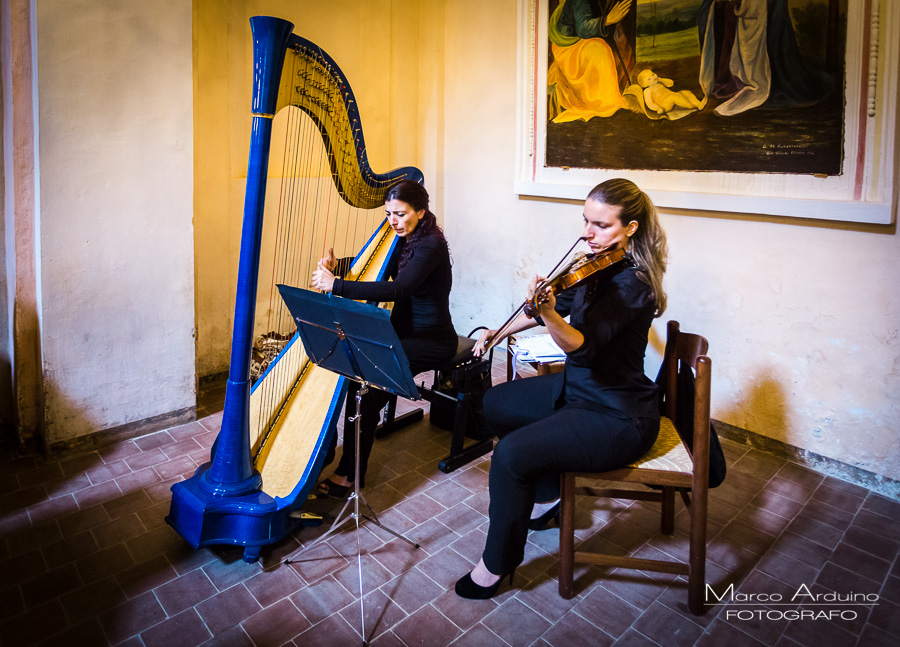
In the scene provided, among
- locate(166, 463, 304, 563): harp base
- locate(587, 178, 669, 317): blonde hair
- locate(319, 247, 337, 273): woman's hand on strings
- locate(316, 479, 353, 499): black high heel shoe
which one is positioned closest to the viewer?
locate(587, 178, 669, 317): blonde hair

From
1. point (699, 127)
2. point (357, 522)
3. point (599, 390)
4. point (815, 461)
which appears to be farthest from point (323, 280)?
point (815, 461)

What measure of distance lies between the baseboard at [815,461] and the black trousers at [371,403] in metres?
1.75

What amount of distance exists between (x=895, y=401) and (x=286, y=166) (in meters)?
4.07

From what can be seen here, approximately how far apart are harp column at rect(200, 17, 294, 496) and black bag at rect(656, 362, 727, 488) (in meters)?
1.57

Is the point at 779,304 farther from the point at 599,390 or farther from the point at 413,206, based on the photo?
the point at 413,206

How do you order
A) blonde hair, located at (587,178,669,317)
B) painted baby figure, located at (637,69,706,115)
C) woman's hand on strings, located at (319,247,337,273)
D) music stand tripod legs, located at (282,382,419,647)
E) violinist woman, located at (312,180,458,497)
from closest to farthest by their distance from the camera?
blonde hair, located at (587,178,669,317), music stand tripod legs, located at (282,382,419,647), woman's hand on strings, located at (319,247,337,273), violinist woman, located at (312,180,458,497), painted baby figure, located at (637,69,706,115)

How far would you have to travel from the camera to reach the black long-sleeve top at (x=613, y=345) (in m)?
2.32

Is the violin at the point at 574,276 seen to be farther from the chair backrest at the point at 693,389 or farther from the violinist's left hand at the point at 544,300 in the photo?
the chair backrest at the point at 693,389

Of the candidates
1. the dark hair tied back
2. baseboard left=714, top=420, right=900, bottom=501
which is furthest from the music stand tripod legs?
baseboard left=714, top=420, right=900, bottom=501

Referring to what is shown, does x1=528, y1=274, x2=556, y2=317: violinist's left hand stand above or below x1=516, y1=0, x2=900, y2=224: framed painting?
below

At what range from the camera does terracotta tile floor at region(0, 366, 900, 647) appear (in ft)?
7.75

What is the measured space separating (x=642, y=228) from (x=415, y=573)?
1550mm

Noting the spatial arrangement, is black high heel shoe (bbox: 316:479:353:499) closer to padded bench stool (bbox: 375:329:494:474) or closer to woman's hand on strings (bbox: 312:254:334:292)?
padded bench stool (bbox: 375:329:494:474)

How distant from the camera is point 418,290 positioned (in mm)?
3377
